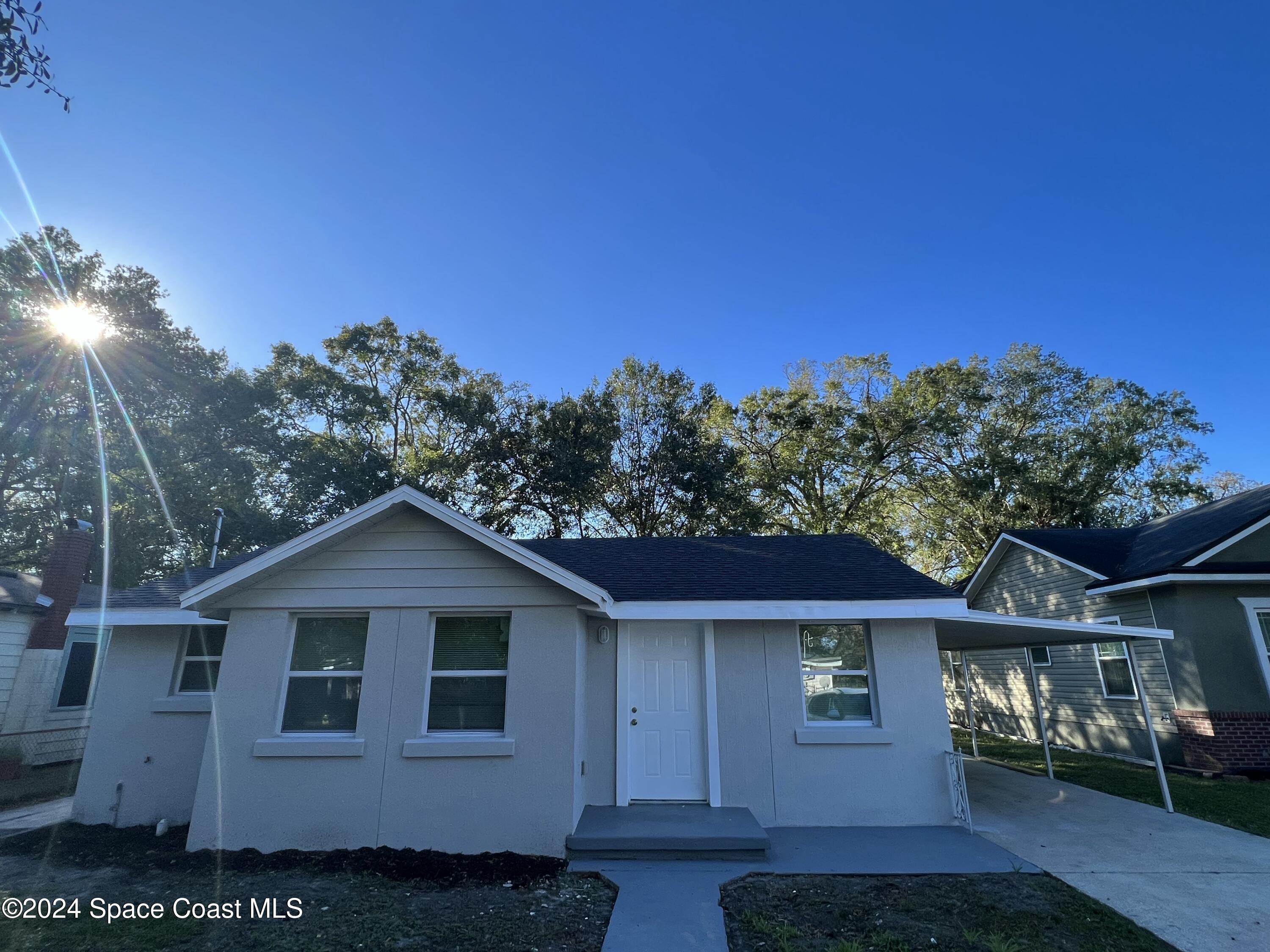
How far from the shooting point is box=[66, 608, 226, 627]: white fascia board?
26.1 ft

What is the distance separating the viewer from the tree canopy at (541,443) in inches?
830

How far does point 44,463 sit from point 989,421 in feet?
121

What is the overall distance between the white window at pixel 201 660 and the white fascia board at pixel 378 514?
2.03 meters

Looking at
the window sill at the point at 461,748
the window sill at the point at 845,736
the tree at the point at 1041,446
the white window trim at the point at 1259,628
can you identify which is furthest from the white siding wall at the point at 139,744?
the tree at the point at 1041,446

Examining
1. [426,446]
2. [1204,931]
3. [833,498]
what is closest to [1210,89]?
[1204,931]

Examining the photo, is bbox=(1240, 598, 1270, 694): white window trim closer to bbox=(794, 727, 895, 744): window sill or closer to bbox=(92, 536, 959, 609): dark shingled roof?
bbox=(92, 536, 959, 609): dark shingled roof

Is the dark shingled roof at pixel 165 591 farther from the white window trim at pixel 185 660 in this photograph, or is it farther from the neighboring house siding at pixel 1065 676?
the neighboring house siding at pixel 1065 676

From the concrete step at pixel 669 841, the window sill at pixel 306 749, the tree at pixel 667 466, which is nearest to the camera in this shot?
the concrete step at pixel 669 841

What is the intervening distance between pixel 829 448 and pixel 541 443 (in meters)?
12.1

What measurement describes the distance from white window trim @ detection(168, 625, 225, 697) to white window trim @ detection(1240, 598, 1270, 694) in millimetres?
17519

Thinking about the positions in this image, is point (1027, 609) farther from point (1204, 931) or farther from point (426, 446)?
point (426, 446)

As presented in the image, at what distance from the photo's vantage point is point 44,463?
20.8m

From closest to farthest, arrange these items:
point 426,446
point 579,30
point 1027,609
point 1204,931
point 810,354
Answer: point 1204,931, point 579,30, point 1027,609, point 426,446, point 810,354

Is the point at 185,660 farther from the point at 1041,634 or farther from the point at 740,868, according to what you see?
the point at 1041,634
